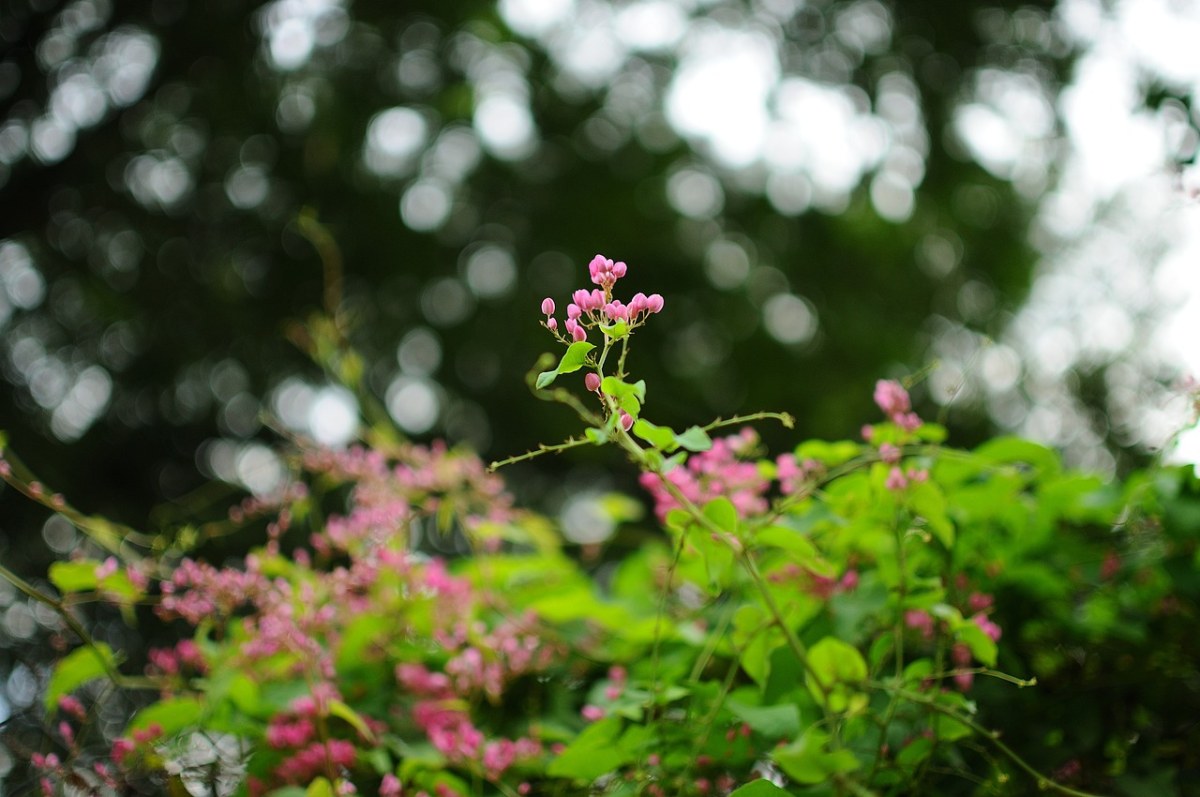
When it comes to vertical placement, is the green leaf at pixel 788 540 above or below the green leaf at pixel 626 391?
below

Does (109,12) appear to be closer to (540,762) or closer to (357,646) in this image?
(357,646)

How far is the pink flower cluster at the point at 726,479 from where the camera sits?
98 cm

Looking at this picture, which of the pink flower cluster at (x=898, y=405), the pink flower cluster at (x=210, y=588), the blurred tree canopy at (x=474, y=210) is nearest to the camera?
the pink flower cluster at (x=898, y=405)

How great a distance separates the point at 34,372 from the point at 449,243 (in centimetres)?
176

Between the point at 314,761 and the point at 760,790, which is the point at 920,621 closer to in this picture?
the point at 760,790

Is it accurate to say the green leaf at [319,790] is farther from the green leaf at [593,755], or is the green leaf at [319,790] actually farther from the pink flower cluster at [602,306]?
the pink flower cluster at [602,306]

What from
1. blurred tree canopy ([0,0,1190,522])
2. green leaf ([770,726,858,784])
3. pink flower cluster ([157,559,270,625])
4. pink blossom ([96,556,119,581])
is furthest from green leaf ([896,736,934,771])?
blurred tree canopy ([0,0,1190,522])

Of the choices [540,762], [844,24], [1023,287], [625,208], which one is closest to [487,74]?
[625,208]

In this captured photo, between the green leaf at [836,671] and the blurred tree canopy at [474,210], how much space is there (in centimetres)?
274

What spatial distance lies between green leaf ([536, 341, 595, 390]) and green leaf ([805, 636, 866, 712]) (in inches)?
13.3

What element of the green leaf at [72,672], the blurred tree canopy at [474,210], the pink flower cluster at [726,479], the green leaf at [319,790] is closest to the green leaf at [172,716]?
the green leaf at [72,672]

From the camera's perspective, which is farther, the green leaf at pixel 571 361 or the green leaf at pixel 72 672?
the green leaf at pixel 72 672

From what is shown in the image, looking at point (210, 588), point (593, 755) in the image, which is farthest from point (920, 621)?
point (210, 588)

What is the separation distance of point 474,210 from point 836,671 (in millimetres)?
3873
